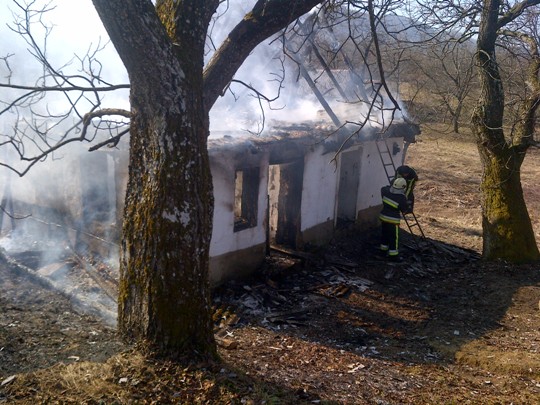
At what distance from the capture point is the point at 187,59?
175 inches

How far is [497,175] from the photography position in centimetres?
1041

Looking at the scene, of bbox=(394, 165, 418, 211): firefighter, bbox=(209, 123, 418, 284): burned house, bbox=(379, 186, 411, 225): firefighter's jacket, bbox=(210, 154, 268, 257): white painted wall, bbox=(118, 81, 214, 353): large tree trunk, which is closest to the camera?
bbox=(118, 81, 214, 353): large tree trunk

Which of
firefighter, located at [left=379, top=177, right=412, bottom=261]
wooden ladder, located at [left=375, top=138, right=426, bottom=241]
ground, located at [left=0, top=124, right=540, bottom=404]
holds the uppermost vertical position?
wooden ladder, located at [left=375, top=138, right=426, bottom=241]

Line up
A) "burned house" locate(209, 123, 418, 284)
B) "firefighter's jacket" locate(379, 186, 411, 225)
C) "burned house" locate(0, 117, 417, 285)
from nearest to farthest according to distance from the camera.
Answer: "burned house" locate(209, 123, 418, 284) → "burned house" locate(0, 117, 417, 285) → "firefighter's jacket" locate(379, 186, 411, 225)

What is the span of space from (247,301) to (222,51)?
16.9 ft

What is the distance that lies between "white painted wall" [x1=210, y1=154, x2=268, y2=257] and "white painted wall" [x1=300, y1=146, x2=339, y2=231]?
1.40 m

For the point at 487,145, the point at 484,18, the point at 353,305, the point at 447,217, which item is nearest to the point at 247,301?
the point at 353,305

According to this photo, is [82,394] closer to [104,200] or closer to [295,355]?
[295,355]

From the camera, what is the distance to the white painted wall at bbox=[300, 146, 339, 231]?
36.4 ft

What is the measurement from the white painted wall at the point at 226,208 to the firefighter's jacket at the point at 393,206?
314 cm

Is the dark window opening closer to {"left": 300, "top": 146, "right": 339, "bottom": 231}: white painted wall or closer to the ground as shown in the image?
the ground

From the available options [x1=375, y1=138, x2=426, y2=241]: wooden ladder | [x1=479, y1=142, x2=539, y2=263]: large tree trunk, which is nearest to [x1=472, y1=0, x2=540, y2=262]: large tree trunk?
[x1=479, y1=142, x2=539, y2=263]: large tree trunk

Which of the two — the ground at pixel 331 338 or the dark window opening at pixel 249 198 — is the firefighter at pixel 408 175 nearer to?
the ground at pixel 331 338

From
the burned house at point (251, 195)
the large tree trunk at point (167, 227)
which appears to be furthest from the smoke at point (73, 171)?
the large tree trunk at point (167, 227)
